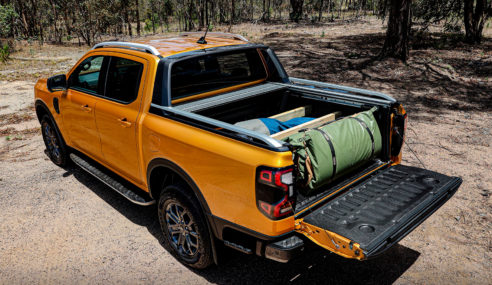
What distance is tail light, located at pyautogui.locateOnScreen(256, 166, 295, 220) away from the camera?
2.62 meters

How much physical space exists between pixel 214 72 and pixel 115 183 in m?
1.70

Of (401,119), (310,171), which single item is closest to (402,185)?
(401,119)

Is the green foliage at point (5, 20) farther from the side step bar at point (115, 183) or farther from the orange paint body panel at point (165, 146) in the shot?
the side step bar at point (115, 183)

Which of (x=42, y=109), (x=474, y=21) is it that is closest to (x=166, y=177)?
(x=42, y=109)

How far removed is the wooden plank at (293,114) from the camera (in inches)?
167

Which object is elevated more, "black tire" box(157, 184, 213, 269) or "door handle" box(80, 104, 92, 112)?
"door handle" box(80, 104, 92, 112)

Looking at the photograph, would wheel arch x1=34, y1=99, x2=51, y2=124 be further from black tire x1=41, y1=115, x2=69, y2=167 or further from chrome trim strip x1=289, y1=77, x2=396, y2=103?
chrome trim strip x1=289, y1=77, x2=396, y2=103

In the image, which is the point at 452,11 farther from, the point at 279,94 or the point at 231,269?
the point at 231,269

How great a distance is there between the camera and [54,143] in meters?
5.77

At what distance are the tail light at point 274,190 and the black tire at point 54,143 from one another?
12.8ft

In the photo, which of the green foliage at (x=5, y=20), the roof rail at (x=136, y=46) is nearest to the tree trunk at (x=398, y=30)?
the roof rail at (x=136, y=46)

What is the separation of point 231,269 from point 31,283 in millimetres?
1897

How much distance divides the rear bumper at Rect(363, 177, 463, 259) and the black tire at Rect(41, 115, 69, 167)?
4.61 meters

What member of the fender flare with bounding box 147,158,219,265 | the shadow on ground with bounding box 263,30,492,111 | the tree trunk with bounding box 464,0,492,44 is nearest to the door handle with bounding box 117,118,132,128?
the fender flare with bounding box 147,158,219,265
